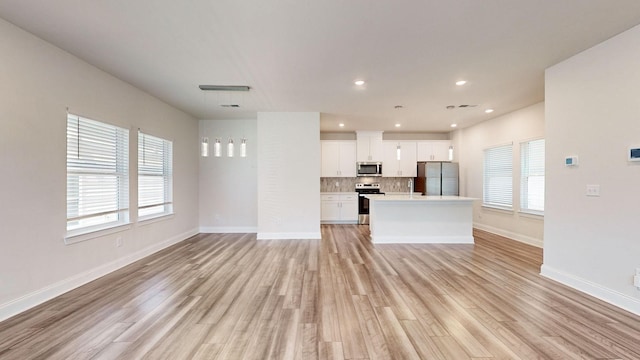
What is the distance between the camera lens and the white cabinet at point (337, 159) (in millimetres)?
7988

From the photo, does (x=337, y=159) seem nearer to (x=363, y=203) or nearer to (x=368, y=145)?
(x=368, y=145)

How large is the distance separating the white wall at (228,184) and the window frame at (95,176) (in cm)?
235

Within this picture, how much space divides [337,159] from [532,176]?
4.59 metres

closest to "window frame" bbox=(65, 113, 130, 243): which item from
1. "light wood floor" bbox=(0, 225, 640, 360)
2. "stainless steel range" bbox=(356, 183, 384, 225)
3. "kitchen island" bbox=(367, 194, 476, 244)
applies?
"light wood floor" bbox=(0, 225, 640, 360)

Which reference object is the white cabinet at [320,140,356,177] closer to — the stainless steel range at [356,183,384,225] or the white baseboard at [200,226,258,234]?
the stainless steel range at [356,183,384,225]

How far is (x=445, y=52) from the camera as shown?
10.1ft

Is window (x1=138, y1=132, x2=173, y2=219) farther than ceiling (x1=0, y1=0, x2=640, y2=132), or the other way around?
window (x1=138, y1=132, x2=173, y2=219)

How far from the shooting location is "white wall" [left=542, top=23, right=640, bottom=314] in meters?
2.65

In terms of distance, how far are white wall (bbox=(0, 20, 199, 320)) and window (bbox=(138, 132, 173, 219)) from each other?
2.55 feet

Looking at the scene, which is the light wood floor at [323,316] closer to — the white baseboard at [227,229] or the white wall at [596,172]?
the white wall at [596,172]

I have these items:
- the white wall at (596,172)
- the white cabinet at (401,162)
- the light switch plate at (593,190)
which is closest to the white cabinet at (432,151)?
the white cabinet at (401,162)

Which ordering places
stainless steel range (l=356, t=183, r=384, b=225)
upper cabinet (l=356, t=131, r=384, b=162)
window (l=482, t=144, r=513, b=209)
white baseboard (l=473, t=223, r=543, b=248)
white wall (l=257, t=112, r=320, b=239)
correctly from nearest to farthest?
white baseboard (l=473, t=223, r=543, b=248), white wall (l=257, t=112, r=320, b=239), window (l=482, t=144, r=513, b=209), stainless steel range (l=356, t=183, r=384, b=225), upper cabinet (l=356, t=131, r=384, b=162)

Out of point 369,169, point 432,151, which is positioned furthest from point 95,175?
point 432,151

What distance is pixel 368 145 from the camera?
7930 mm
